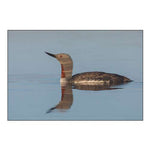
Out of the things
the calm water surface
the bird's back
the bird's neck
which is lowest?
the calm water surface

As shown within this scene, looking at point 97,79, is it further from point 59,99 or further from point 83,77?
point 59,99

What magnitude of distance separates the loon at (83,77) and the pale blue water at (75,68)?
0.04m

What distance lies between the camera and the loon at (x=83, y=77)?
2972 millimetres

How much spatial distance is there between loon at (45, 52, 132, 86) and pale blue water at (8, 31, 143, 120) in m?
0.04

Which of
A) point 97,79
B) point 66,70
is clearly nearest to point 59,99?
point 66,70

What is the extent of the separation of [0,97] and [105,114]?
1.04 metres

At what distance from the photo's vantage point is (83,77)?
300 cm

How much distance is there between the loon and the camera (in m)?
2.97

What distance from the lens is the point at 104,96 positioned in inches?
117

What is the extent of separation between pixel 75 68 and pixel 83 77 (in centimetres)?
12

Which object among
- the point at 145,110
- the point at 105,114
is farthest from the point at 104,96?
the point at 145,110

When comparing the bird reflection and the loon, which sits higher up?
the loon

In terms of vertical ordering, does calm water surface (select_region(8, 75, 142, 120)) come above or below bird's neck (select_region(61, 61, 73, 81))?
below

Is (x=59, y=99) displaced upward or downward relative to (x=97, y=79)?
downward
